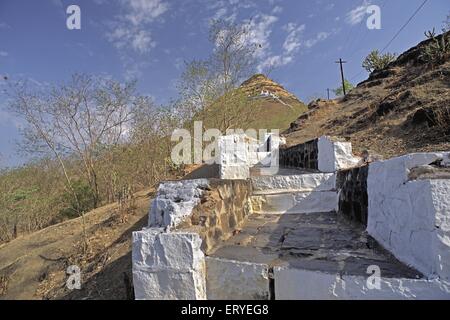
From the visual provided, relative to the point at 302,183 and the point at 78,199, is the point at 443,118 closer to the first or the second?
the point at 302,183

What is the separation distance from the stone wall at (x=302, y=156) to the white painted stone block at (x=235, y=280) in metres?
3.56

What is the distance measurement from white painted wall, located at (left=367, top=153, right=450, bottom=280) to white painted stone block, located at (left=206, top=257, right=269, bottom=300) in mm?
920

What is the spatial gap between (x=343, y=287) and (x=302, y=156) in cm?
479

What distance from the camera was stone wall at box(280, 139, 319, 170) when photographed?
17.6 feet

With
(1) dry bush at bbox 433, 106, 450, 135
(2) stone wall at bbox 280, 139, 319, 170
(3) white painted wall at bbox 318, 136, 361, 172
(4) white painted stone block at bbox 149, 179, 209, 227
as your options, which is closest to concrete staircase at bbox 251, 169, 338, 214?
(3) white painted wall at bbox 318, 136, 361, 172

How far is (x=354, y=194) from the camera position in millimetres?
3275

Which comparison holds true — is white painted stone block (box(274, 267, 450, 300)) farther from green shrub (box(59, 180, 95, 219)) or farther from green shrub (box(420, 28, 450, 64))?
green shrub (box(420, 28, 450, 64))

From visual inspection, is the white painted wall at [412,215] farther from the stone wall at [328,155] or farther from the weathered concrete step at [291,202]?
the stone wall at [328,155]

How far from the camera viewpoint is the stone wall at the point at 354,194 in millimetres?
2918

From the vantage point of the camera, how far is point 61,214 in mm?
9812

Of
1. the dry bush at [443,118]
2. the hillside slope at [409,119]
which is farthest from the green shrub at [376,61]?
the dry bush at [443,118]

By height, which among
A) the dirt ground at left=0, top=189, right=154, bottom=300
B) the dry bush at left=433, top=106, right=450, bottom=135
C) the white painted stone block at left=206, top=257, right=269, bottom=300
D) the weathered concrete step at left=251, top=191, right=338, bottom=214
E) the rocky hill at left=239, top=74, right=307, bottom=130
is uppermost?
the rocky hill at left=239, top=74, right=307, bottom=130
